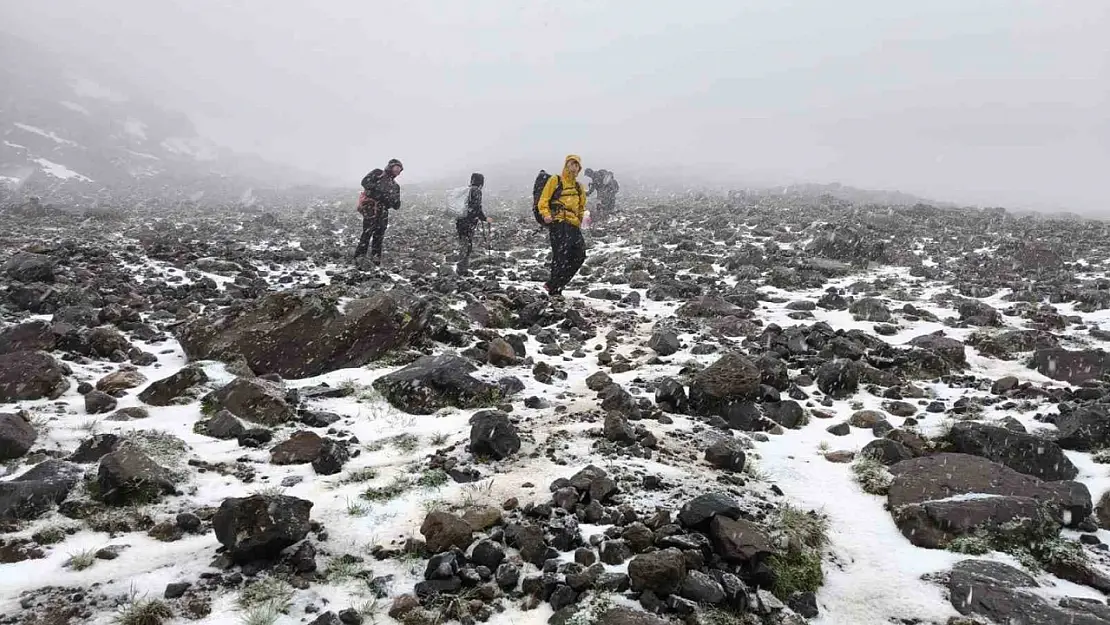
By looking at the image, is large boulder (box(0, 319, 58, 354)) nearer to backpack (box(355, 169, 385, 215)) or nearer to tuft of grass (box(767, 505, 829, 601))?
tuft of grass (box(767, 505, 829, 601))

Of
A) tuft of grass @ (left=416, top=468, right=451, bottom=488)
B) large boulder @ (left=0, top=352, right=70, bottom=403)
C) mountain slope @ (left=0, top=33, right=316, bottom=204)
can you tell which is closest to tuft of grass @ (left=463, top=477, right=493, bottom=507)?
tuft of grass @ (left=416, top=468, right=451, bottom=488)

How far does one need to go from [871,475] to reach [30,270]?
12388 millimetres

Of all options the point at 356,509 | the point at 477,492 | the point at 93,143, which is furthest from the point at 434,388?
the point at 93,143

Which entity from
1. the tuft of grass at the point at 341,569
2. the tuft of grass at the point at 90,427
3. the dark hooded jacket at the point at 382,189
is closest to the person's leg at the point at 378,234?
the dark hooded jacket at the point at 382,189

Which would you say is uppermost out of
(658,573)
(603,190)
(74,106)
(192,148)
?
(74,106)

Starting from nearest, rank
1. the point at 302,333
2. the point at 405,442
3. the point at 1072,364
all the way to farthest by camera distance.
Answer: the point at 405,442, the point at 1072,364, the point at 302,333

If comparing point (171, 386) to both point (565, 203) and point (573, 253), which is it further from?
point (565, 203)

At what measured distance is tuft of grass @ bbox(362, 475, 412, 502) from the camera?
495 cm

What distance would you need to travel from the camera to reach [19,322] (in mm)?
7605

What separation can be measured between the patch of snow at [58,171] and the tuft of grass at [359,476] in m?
62.4

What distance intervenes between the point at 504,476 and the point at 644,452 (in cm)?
141

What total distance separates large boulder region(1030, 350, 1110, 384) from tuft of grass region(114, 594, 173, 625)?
9905 millimetres

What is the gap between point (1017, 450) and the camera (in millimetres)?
5477

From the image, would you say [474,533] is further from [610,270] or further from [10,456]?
[610,270]
